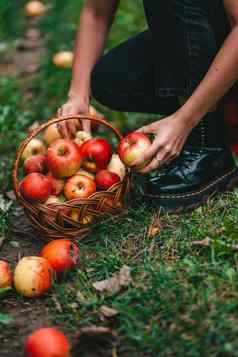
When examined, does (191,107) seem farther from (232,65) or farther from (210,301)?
(210,301)

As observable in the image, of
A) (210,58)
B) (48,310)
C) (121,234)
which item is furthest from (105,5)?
(48,310)

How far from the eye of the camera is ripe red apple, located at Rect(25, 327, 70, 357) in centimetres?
178

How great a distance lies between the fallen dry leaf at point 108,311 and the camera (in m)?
2.03

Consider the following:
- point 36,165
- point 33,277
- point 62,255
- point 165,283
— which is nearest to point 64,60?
point 36,165

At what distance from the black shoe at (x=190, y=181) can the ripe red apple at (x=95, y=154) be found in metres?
0.24

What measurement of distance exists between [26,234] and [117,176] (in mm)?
543

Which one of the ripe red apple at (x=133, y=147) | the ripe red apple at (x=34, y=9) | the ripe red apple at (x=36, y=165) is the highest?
the ripe red apple at (x=133, y=147)

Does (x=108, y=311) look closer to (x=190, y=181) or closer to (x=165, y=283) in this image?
(x=165, y=283)

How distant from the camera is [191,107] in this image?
92.3 inches

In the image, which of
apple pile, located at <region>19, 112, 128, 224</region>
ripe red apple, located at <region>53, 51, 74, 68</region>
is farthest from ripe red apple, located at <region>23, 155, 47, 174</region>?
ripe red apple, located at <region>53, 51, 74, 68</region>

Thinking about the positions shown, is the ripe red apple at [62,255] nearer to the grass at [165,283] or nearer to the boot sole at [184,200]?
the grass at [165,283]

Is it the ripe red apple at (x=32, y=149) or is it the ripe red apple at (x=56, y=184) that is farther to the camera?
the ripe red apple at (x=32, y=149)

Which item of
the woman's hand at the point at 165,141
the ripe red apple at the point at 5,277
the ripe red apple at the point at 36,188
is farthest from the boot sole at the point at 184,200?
the ripe red apple at the point at 5,277

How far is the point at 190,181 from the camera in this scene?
2.64 meters
